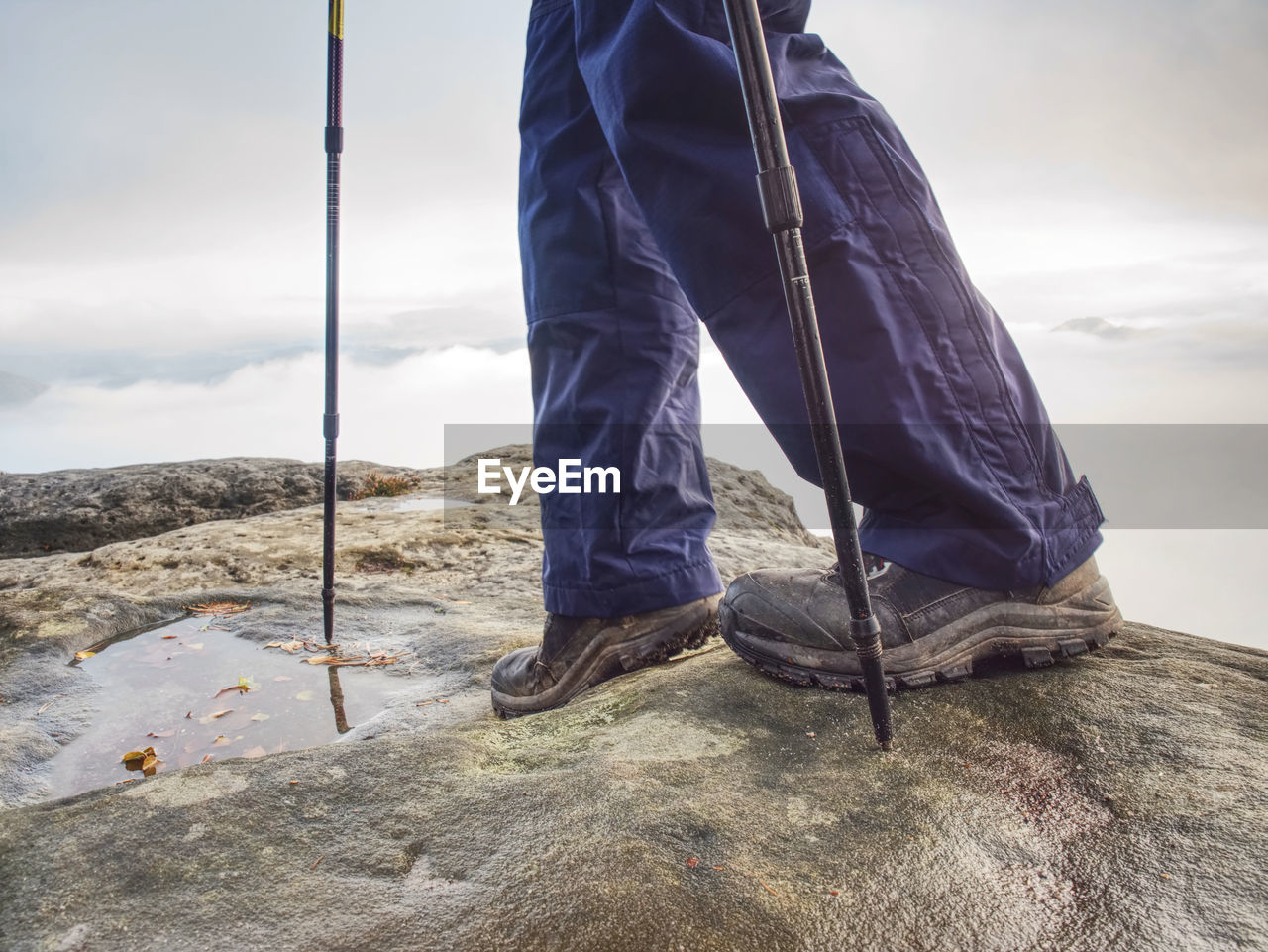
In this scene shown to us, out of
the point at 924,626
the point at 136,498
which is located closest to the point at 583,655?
the point at 924,626

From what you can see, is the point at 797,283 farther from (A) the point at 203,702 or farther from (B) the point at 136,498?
(B) the point at 136,498

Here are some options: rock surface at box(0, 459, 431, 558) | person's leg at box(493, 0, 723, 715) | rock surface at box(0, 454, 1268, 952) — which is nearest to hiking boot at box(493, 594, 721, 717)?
person's leg at box(493, 0, 723, 715)

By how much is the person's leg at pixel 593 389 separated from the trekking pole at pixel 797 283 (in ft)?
2.84

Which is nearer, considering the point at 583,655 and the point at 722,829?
the point at 722,829

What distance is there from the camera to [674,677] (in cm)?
192

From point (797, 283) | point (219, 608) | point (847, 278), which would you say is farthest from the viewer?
point (219, 608)

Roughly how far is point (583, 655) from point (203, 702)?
140 centimetres

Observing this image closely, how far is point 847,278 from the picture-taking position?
160 centimetres

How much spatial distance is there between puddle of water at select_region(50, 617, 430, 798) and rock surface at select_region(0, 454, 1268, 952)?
36cm

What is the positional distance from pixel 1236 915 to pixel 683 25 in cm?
171

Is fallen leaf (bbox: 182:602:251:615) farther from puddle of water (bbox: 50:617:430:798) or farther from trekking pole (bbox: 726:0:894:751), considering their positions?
trekking pole (bbox: 726:0:894:751)

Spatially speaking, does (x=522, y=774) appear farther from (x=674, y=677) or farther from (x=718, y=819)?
(x=674, y=677)

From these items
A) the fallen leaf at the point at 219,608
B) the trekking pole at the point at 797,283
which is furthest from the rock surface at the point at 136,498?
the trekking pole at the point at 797,283

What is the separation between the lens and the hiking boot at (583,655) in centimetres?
220
